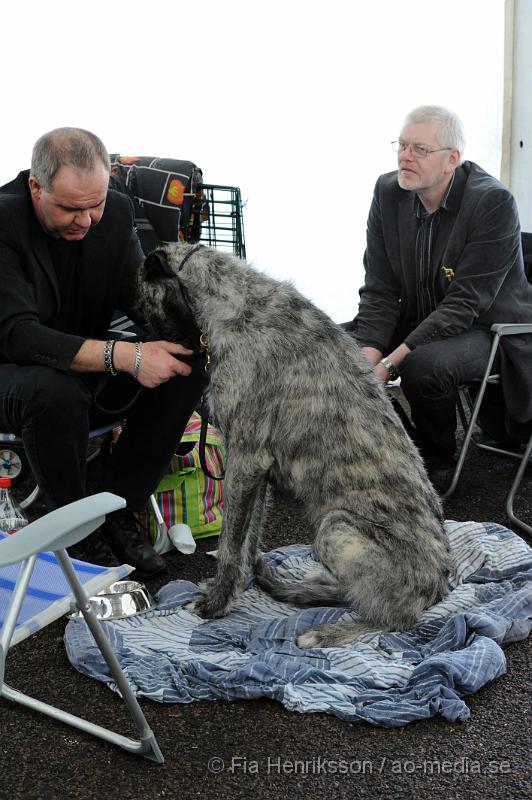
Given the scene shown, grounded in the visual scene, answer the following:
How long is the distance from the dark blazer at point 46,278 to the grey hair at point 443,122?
49.4 inches

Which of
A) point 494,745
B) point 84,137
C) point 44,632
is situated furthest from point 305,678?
point 84,137

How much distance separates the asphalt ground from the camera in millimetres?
2041

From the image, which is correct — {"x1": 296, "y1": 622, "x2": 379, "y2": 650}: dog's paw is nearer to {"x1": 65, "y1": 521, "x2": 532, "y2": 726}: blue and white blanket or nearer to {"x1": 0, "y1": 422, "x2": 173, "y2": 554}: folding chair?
{"x1": 65, "y1": 521, "x2": 532, "y2": 726}: blue and white blanket

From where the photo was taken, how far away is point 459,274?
3.65 m

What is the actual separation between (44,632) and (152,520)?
68 cm

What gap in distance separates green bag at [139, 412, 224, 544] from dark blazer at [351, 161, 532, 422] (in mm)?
925

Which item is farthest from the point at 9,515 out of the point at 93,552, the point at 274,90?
the point at 274,90

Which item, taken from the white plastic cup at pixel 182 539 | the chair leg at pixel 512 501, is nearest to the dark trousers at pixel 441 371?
the chair leg at pixel 512 501

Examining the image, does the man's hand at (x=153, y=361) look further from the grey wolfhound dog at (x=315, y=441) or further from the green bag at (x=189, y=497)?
the green bag at (x=189, y=497)

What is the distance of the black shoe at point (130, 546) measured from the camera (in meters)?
3.10

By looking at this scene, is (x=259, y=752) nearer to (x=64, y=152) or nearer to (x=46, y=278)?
(x=46, y=278)

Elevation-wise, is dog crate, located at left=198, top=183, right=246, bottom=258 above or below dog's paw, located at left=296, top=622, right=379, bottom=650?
above

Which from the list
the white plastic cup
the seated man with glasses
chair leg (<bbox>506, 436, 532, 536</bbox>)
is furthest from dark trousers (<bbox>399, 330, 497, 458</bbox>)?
the white plastic cup

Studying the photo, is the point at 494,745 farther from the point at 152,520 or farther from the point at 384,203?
the point at 384,203
